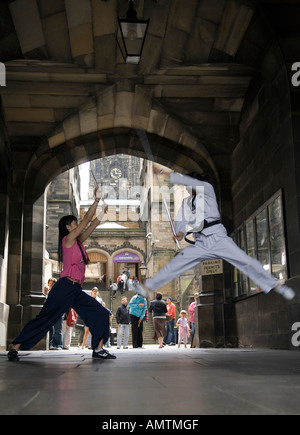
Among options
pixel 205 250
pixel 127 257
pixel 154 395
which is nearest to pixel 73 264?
pixel 205 250

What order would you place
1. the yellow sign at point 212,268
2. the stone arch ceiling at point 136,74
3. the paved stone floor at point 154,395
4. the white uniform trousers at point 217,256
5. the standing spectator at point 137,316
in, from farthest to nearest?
the standing spectator at point 137,316, the yellow sign at point 212,268, the stone arch ceiling at point 136,74, the white uniform trousers at point 217,256, the paved stone floor at point 154,395

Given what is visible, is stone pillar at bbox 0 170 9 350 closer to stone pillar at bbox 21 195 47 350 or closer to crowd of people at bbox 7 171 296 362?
stone pillar at bbox 21 195 47 350

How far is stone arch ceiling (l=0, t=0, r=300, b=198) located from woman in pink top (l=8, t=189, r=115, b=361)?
4.10 m

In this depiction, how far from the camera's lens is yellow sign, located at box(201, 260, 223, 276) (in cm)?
1180

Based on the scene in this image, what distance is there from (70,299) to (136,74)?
636 cm

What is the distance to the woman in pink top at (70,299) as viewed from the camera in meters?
5.27

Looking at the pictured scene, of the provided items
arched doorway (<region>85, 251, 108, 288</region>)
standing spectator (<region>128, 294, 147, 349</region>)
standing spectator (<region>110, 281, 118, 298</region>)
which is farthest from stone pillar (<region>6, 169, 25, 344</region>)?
arched doorway (<region>85, 251, 108, 288</region>)

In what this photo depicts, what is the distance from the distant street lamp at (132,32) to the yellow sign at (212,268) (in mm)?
5513

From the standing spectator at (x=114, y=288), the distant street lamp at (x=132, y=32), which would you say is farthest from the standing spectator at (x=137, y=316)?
the standing spectator at (x=114, y=288)

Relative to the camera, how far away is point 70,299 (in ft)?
17.4

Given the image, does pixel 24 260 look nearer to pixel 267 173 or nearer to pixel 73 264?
pixel 267 173

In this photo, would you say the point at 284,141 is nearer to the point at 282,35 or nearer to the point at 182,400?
the point at 282,35

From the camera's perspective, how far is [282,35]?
7.75m

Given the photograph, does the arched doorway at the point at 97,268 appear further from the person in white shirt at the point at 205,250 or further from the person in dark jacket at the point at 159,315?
the person in white shirt at the point at 205,250
